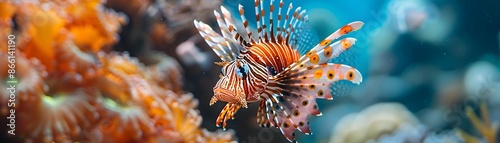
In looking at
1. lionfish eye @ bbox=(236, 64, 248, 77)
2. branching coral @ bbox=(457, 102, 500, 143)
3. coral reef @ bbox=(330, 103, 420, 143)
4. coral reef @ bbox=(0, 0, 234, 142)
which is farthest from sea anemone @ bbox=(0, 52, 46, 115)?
branching coral @ bbox=(457, 102, 500, 143)

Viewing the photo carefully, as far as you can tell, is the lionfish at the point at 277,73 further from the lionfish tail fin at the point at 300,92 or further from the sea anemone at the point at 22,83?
the sea anemone at the point at 22,83

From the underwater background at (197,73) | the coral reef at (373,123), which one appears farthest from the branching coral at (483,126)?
the coral reef at (373,123)

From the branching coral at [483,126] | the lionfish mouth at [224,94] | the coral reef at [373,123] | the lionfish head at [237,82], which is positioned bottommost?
the lionfish mouth at [224,94]

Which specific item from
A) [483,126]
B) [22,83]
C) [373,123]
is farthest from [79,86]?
[483,126]

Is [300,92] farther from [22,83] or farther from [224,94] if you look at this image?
[22,83]

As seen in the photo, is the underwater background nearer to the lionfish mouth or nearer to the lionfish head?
the lionfish head

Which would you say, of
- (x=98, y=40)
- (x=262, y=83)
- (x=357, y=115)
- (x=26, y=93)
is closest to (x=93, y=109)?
(x=26, y=93)
